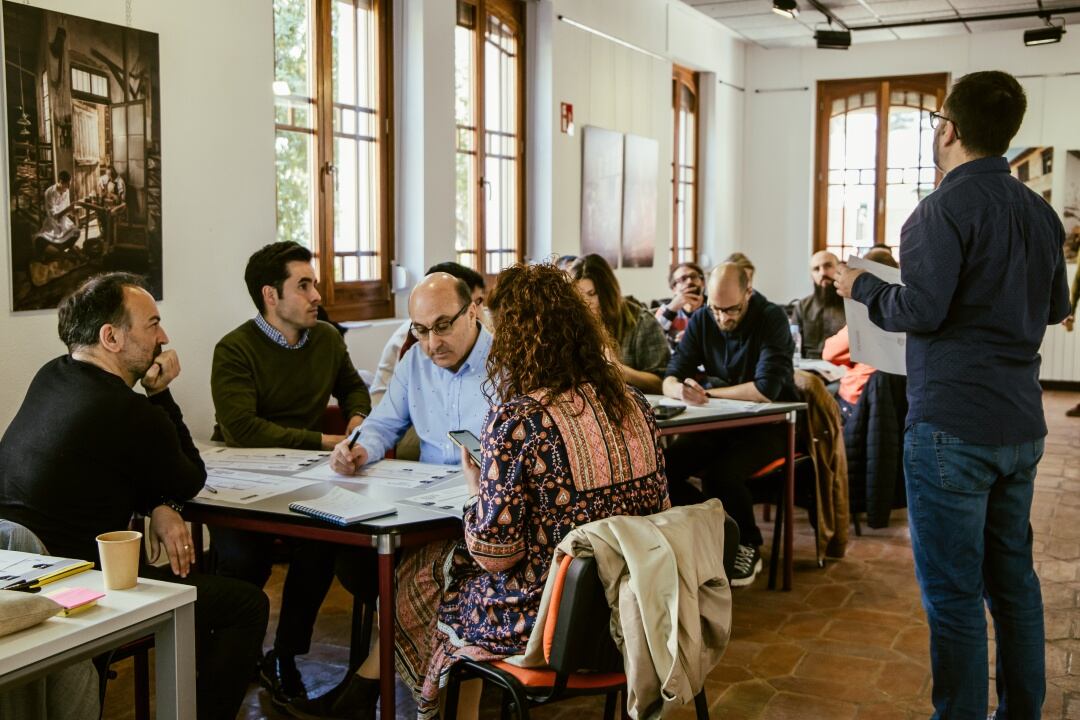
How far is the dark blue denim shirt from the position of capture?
251 centimetres

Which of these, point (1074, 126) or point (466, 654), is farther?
point (1074, 126)

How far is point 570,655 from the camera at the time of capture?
6.98 ft

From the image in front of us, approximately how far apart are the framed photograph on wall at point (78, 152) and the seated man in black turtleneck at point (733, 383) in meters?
2.30

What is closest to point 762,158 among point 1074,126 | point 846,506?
point 1074,126

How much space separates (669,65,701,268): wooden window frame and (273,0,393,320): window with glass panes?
4.38m

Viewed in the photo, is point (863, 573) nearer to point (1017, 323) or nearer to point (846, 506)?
point (846, 506)

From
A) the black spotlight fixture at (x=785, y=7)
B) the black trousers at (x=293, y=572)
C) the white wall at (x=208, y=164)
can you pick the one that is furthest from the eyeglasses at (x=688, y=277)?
the black trousers at (x=293, y=572)

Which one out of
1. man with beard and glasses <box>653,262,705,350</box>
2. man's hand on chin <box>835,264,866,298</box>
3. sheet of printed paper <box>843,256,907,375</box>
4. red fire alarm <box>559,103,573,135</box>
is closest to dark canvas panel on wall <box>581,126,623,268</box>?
red fire alarm <box>559,103,573,135</box>

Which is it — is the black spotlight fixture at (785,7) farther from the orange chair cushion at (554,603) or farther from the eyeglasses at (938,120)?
the orange chair cushion at (554,603)

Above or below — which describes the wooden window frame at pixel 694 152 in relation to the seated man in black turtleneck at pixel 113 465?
above

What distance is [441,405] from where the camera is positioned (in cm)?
339

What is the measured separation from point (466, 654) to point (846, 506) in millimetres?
2982

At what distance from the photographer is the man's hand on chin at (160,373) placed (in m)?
3.05

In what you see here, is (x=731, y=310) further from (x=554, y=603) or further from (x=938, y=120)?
(x=554, y=603)
